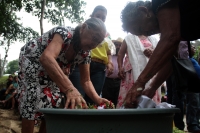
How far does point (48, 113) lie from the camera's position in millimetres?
1270

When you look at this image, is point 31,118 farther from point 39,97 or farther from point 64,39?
point 64,39

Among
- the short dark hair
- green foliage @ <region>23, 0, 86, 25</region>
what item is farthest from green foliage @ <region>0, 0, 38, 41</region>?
the short dark hair

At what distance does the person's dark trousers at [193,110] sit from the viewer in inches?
149

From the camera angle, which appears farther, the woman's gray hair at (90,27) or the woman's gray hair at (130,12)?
the woman's gray hair at (90,27)

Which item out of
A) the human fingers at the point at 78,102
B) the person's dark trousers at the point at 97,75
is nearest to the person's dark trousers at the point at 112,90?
the person's dark trousers at the point at 97,75

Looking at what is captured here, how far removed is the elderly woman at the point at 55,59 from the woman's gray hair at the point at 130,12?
0.96 ft

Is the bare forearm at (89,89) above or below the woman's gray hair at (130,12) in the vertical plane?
below

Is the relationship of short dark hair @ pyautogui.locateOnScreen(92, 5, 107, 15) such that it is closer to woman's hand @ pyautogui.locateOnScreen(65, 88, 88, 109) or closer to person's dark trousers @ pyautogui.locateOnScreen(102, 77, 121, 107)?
person's dark trousers @ pyautogui.locateOnScreen(102, 77, 121, 107)

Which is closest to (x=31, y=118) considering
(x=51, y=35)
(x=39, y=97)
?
(x=39, y=97)

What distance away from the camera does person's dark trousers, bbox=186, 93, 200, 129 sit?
3783 millimetres

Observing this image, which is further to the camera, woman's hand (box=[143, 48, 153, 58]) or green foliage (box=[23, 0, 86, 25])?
green foliage (box=[23, 0, 86, 25])

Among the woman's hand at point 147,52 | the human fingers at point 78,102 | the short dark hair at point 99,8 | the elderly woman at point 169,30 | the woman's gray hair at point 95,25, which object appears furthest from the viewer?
the short dark hair at point 99,8

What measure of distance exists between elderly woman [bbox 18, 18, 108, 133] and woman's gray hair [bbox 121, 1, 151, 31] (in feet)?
0.96

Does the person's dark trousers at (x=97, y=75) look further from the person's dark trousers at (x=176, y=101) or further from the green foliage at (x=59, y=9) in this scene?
the green foliage at (x=59, y=9)
